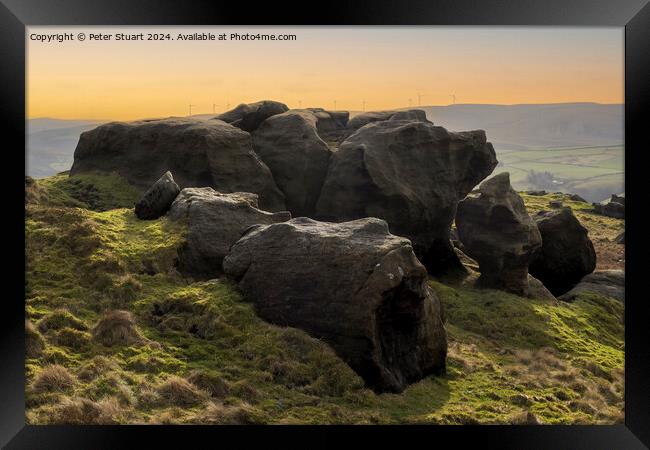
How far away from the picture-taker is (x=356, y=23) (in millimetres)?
17094

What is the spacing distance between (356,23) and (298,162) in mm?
25659

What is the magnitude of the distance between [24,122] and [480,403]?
16.0m

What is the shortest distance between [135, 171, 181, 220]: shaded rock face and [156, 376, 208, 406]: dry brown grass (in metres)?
13.5

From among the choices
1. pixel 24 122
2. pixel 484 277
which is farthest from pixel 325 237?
pixel 484 277

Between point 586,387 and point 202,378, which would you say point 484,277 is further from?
point 202,378

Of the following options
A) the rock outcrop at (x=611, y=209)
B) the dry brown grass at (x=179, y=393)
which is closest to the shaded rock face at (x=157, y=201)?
the dry brown grass at (x=179, y=393)

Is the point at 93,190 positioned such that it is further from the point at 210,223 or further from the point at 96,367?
the point at 96,367

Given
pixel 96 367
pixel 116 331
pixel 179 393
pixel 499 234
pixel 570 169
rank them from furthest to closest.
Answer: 1. pixel 570 169
2. pixel 499 234
3. pixel 116 331
4. pixel 96 367
5. pixel 179 393

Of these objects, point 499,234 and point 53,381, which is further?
point 499,234

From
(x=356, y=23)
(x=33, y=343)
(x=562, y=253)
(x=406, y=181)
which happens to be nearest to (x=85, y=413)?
(x=33, y=343)

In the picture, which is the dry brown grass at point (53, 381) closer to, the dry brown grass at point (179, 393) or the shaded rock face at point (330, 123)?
the dry brown grass at point (179, 393)

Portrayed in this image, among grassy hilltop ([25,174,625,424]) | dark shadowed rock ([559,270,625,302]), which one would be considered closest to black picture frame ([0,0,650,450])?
grassy hilltop ([25,174,625,424])

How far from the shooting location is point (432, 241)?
135ft

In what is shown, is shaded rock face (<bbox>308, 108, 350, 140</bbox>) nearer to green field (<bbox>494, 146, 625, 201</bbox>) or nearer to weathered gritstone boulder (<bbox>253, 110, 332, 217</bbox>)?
weathered gritstone boulder (<bbox>253, 110, 332, 217</bbox>)
